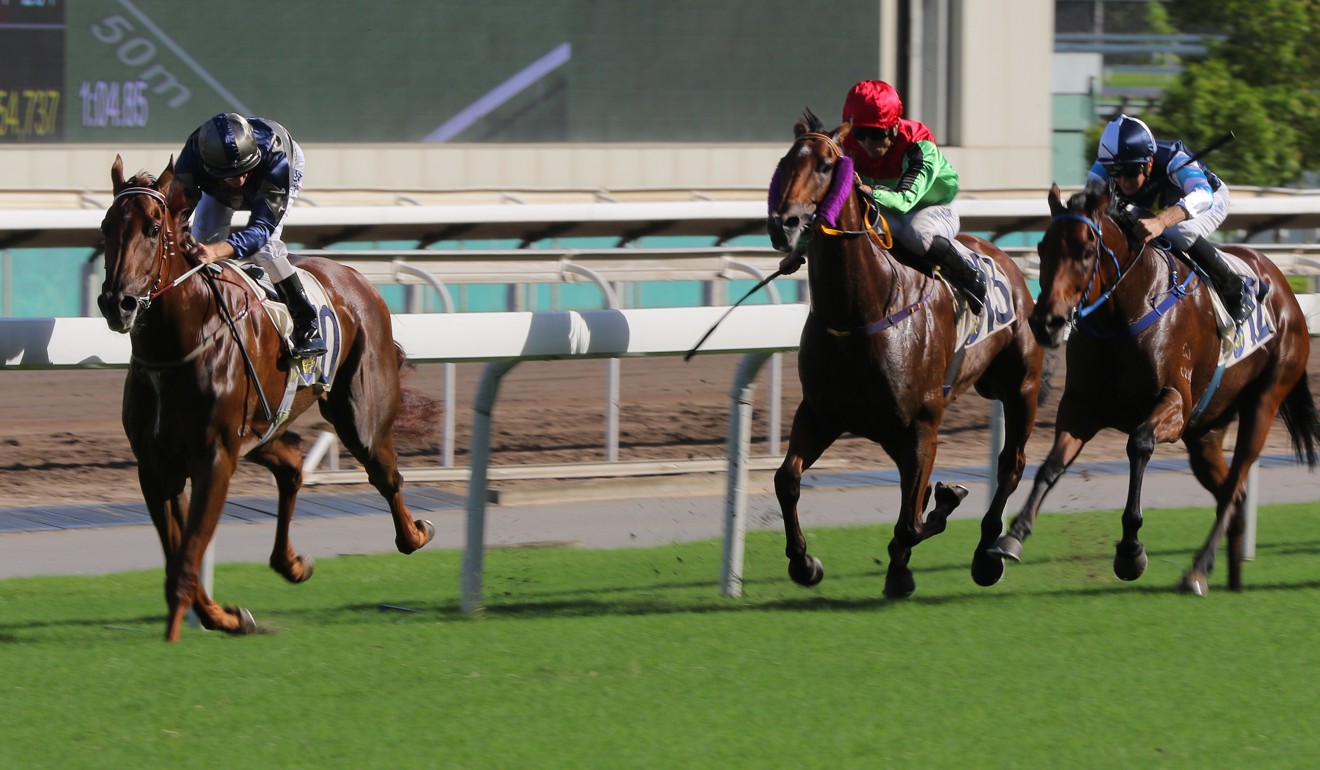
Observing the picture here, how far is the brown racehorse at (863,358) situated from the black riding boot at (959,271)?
0.15 m

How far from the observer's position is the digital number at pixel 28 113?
Result: 1922 centimetres

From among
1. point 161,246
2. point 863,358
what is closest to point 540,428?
point 863,358

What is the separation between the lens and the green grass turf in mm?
3990

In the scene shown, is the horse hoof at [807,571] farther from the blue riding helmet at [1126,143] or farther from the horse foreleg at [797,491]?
the blue riding helmet at [1126,143]

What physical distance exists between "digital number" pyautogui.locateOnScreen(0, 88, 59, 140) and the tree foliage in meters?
13.2

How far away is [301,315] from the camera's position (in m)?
5.66

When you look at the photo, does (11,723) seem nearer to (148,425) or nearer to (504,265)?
(148,425)

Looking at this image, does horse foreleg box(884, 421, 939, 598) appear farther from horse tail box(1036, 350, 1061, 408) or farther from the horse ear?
horse tail box(1036, 350, 1061, 408)

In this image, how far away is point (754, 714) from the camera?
14.1 feet

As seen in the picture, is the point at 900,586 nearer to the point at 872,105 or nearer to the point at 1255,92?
the point at 872,105

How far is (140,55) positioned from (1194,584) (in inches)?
646

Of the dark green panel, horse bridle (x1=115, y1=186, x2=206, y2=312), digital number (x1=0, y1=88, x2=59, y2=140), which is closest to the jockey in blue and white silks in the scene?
horse bridle (x1=115, y1=186, x2=206, y2=312)

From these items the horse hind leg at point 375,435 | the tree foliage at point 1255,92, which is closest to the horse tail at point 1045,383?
the horse hind leg at point 375,435

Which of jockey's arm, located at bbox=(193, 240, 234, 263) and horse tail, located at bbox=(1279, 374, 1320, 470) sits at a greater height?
jockey's arm, located at bbox=(193, 240, 234, 263)
